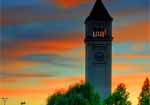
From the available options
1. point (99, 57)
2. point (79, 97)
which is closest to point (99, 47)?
point (99, 57)

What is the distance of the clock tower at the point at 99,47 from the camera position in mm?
144000

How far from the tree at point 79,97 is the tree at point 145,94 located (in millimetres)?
18455

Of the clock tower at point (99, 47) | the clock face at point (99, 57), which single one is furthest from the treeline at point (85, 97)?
the clock face at point (99, 57)

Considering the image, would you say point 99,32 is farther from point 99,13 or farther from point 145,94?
point 145,94

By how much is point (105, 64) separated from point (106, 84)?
411 centimetres

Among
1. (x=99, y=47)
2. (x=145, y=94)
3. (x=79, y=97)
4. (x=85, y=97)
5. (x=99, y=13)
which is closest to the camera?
(x=79, y=97)

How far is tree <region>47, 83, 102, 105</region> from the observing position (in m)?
78.2

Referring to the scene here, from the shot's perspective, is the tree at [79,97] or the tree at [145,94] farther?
the tree at [145,94]

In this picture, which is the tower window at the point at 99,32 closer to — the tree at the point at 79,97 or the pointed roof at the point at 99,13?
the pointed roof at the point at 99,13

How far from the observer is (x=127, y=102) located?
8906 cm

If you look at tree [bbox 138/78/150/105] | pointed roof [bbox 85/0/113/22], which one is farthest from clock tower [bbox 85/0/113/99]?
tree [bbox 138/78/150/105]

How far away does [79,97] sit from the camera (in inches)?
3078

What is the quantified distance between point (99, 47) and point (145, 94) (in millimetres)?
44921

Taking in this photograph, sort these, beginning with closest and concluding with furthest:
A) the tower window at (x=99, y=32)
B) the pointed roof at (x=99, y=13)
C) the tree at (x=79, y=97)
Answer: the tree at (x=79, y=97)
the tower window at (x=99, y=32)
the pointed roof at (x=99, y=13)
